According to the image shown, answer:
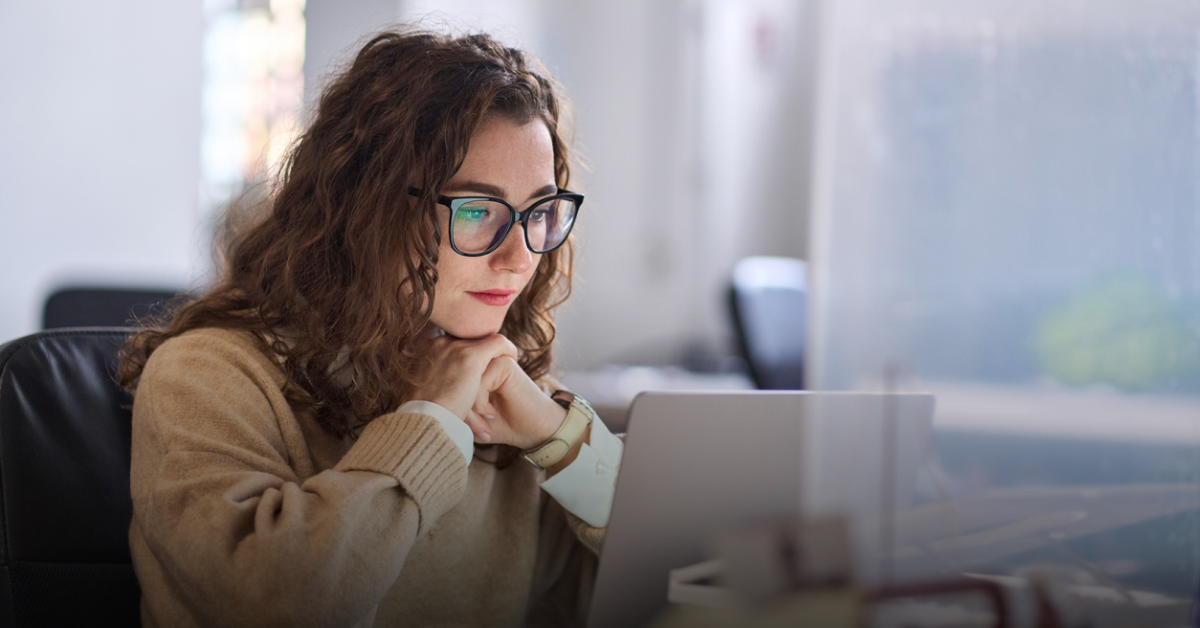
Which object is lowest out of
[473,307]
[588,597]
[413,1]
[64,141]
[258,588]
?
[588,597]

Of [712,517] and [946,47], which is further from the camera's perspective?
[946,47]

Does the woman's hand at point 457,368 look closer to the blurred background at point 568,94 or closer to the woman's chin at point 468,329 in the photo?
the woman's chin at point 468,329

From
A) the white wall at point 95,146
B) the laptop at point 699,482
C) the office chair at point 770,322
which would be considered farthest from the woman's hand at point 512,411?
the office chair at point 770,322

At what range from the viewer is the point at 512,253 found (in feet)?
3.03

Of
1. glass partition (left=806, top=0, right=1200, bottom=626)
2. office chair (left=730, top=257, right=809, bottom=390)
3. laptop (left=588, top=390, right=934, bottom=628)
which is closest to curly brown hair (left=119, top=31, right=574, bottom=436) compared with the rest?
laptop (left=588, top=390, right=934, bottom=628)

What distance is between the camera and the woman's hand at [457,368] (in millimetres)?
853

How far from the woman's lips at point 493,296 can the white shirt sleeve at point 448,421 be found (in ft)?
0.53

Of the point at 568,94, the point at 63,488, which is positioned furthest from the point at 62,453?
the point at 568,94

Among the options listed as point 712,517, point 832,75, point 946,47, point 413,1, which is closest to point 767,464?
point 712,517

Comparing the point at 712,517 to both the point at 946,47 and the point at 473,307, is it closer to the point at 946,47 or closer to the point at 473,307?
the point at 473,307

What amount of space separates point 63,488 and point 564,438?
0.57 meters

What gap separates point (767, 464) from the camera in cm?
67

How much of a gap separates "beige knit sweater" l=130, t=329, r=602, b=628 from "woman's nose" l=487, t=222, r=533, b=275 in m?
0.22

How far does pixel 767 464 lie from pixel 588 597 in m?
0.50
